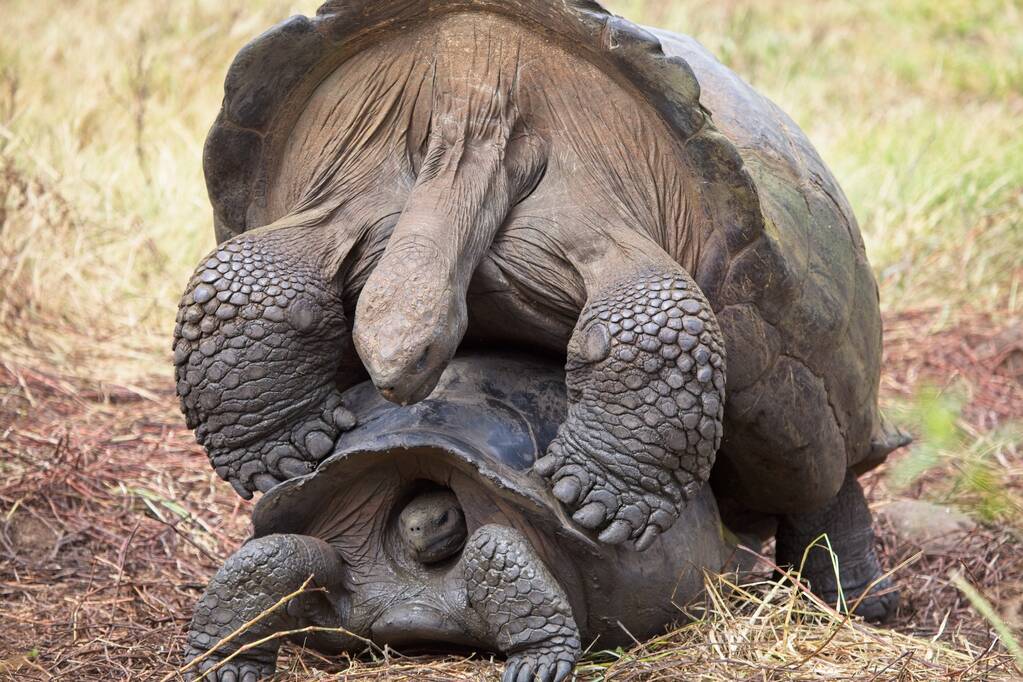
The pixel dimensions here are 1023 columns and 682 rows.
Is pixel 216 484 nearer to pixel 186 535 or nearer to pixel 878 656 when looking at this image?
pixel 186 535

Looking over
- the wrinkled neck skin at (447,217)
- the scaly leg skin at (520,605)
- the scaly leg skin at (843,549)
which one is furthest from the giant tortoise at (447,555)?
the scaly leg skin at (843,549)

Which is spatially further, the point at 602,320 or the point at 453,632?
the point at 453,632

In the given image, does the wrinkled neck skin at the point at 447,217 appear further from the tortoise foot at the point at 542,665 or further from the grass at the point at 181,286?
the grass at the point at 181,286

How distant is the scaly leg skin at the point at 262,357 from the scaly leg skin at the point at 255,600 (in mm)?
154

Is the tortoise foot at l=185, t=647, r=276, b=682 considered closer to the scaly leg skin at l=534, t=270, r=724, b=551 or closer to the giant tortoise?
the giant tortoise

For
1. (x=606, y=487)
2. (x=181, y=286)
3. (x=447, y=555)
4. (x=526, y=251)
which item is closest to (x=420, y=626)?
(x=447, y=555)

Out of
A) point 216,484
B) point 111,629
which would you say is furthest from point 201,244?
point 111,629

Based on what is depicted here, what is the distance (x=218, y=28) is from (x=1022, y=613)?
6.25 m

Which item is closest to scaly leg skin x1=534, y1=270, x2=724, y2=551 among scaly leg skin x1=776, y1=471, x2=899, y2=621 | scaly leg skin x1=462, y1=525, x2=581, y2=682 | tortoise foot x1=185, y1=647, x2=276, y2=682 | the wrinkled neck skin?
scaly leg skin x1=462, y1=525, x2=581, y2=682

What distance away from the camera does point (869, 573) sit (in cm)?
341

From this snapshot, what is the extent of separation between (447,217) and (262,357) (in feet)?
1.38

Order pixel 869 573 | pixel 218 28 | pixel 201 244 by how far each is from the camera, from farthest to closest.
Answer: pixel 218 28 → pixel 201 244 → pixel 869 573

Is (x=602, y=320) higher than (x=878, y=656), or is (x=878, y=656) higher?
(x=602, y=320)

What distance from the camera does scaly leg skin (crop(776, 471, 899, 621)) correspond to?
335 cm
